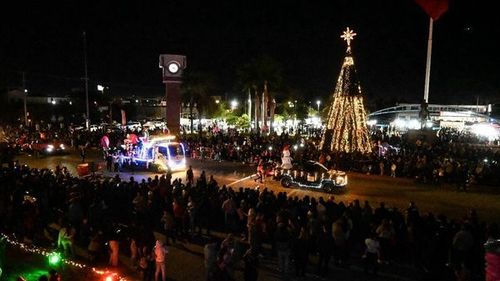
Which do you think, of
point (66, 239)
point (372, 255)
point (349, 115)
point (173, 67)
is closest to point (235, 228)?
point (372, 255)

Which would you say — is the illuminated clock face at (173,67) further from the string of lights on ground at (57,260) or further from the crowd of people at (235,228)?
the string of lights on ground at (57,260)

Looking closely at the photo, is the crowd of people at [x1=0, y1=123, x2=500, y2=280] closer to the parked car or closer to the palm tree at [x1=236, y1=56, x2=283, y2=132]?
the parked car

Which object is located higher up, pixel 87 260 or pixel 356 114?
pixel 356 114

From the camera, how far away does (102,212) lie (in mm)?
14047

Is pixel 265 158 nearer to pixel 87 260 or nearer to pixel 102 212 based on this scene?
pixel 102 212

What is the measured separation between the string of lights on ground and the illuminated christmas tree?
20.4m

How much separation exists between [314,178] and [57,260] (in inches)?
503

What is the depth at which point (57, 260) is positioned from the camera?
11727mm

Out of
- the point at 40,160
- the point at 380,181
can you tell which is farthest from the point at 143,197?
the point at 40,160

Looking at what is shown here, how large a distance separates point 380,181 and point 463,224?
13.3m

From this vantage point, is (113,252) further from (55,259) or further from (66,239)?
(55,259)

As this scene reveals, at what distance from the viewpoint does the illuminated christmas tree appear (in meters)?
29.3

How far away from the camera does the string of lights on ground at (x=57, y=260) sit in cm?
1020

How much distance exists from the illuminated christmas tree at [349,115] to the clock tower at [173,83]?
24018 millimetres
